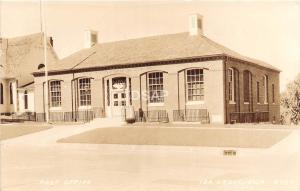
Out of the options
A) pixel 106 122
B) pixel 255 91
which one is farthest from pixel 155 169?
pixel 255 91

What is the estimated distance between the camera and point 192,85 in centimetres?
2691

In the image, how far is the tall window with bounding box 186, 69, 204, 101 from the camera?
26672 millimetres

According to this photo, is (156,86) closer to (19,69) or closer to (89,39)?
(89,39)

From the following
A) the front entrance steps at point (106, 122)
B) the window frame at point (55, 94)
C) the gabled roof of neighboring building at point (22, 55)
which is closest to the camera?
the front entrance steps at point (106, 122)

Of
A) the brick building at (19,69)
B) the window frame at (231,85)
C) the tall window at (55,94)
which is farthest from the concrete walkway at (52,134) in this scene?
the brick building at (19,69)

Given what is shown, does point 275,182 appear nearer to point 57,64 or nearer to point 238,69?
point 238,69

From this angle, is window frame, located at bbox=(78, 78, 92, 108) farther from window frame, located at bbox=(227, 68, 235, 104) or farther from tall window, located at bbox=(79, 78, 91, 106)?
window frame, located at bbox=(227, 68, 235, 104)

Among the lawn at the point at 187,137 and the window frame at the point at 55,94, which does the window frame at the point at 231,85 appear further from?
the window frame at the point at 55,94

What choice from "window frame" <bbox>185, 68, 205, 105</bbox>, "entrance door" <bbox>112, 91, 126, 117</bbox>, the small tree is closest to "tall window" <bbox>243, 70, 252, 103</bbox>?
"window frame" <bbox>185, 68, 205, 105</bbox>

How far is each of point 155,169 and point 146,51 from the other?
18361 mm

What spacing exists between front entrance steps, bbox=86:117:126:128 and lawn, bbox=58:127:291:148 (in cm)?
334

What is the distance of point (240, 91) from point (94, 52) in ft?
34.4

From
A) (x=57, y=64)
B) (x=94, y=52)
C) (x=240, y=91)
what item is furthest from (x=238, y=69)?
(x=57, y=64)

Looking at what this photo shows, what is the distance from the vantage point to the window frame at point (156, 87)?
27.9m
